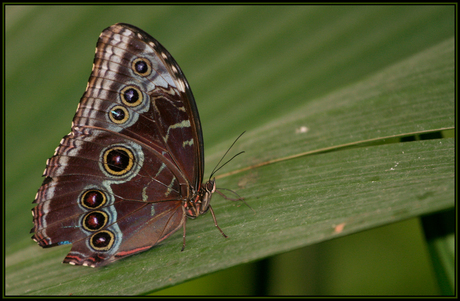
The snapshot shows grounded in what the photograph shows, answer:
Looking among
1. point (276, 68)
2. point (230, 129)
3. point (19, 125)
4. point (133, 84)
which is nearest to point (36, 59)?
point (19, 125)

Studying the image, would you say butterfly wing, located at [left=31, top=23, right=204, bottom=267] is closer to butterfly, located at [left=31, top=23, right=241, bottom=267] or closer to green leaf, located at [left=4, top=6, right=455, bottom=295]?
butterfly, located at [left=31, top=23, right=241, bottom=267]

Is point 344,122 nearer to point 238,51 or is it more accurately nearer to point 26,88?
point 238,51

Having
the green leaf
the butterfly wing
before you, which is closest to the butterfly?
the butterfly wing

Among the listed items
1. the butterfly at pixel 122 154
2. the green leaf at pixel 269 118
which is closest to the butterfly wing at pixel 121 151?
the butterfly at pixel 122 154

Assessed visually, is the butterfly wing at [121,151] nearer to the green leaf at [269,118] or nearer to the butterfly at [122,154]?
the butterfly at [122,154]

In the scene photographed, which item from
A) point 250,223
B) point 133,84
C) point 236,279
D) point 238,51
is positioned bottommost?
point 236,279
